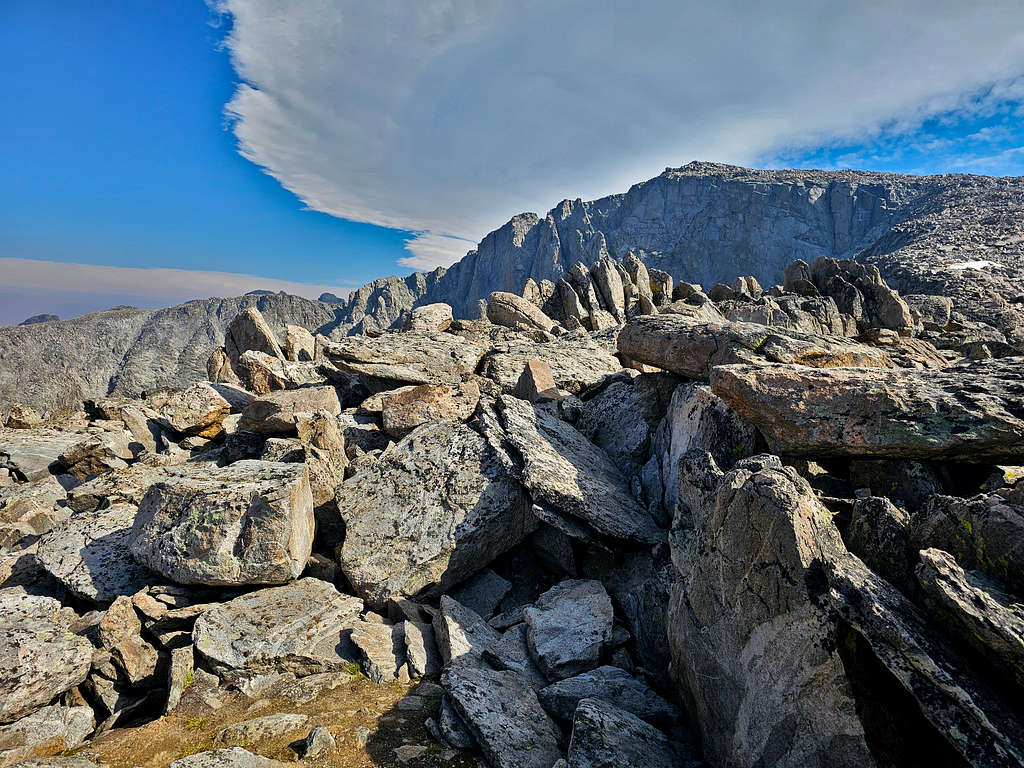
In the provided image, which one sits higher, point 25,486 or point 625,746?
point 625,746

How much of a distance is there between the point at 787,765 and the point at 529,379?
11301mm

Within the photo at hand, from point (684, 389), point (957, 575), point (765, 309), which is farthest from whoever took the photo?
point (765, 309)

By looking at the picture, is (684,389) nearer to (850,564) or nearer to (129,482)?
(850,564)

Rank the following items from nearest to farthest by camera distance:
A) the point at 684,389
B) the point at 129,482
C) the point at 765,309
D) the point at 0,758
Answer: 1. the point at 0,758
2. the point at 684,389
3. the point at 129,482
4. the point at 765,309

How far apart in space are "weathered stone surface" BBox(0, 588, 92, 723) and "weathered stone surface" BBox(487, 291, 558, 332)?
2902 cm

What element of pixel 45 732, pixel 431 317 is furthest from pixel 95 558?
pixel 431 317

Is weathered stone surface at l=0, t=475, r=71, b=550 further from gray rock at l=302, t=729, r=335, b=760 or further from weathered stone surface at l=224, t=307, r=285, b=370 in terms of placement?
weathered stone surface at l=224, t=307, r=285, b=370

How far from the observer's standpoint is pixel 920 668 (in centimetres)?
375

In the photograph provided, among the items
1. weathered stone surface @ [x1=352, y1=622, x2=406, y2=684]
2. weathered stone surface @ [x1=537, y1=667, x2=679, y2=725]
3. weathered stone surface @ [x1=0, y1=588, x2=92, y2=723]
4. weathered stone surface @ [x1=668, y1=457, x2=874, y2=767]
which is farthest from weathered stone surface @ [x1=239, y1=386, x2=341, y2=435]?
weathered stone surface @ [x1=668, y1=457, x2=874, y2=767]

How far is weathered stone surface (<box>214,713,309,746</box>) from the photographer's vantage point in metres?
5.69

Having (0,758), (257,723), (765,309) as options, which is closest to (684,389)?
(257,723)

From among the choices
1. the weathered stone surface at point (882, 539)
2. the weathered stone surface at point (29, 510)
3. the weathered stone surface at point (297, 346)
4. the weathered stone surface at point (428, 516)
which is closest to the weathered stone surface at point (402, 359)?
the weathered stone surface at point (428, 516)

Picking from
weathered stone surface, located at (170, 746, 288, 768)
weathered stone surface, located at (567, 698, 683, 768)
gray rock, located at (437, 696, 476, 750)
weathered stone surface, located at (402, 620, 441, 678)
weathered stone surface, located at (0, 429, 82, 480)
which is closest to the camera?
weathered stone surface, located at (567, 698, 683, 768)

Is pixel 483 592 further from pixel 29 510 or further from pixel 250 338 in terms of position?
pixel 250 338
